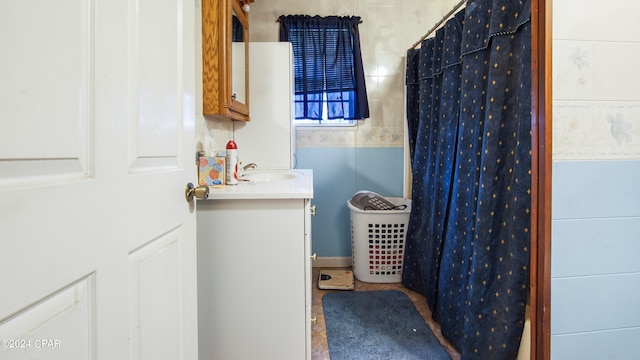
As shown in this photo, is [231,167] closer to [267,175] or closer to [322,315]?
[267,175]

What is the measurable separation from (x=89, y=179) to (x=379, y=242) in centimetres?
201

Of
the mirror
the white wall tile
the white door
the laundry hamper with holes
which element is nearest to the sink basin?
the mirror

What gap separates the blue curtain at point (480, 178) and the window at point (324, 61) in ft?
2.36

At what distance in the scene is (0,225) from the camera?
35cm

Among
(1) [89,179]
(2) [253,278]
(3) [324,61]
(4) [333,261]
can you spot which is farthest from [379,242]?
(1) [89,179]

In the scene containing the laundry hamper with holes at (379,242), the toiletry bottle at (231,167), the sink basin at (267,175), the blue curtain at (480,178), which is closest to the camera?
the blue curtain at (480,178)

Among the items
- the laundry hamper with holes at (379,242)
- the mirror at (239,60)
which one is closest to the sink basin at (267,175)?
the mirror at (239,60)

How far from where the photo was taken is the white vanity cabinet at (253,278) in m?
1.14

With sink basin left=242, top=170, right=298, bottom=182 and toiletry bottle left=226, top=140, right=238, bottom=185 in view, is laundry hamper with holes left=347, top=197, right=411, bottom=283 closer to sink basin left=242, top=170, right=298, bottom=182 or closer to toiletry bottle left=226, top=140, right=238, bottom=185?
sink basin left=242, top=170, right=298, bottom=182

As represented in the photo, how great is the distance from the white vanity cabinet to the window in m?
1.54

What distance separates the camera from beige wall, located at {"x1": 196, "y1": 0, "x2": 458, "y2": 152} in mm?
2512

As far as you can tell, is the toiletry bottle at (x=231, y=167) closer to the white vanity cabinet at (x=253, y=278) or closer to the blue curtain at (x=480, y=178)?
the white vanity cabinet at (x=253, y=278)

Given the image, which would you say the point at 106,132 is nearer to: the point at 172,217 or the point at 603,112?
the point at 172,217

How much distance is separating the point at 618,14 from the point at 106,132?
1.50m
